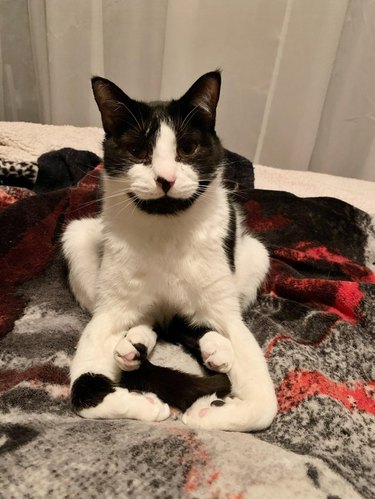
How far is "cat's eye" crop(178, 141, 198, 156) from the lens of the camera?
2.85ft

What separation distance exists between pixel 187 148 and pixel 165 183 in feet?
0.43

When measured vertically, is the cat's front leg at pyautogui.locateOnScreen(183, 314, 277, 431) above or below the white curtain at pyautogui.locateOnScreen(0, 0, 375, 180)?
below

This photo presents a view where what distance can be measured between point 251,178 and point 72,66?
1074mm

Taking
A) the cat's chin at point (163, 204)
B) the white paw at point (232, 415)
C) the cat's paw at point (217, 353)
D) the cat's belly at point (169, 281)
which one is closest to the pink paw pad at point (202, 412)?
the white paw at point (232, 415)

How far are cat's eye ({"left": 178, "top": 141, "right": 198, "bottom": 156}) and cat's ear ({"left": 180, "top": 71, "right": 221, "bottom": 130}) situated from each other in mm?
79

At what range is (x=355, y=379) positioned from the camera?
0.93 meters

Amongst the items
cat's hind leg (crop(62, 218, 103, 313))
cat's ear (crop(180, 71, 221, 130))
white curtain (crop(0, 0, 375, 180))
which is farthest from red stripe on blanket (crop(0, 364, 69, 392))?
white curtain (crop(0, 0, 375, 180))

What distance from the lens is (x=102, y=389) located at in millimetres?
810

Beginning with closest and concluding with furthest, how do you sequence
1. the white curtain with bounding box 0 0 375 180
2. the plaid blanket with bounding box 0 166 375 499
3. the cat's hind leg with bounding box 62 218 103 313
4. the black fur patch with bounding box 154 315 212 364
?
the plaid blanket with bounding box 0 166 375 499 → the black fur patch with bounding box 154 315 212 364 → the cat's hind leg with bounding box 62 218 103 313 → the white curtain with bounding box 0 0 375 180

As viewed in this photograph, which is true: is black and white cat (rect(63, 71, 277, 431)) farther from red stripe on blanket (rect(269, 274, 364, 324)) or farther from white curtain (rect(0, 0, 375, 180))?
white curtain (rect(0, 0, 375, 180))

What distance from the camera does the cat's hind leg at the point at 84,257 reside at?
1.12 m

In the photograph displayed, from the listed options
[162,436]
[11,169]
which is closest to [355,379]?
[162,436]

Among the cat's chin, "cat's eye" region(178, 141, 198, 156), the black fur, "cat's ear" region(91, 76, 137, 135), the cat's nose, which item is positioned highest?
"cat's ear" region(91, 76, 137, 135)

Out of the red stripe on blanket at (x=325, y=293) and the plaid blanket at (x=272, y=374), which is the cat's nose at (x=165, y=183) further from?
the red stripe on blanket at (x=325, y=293)
